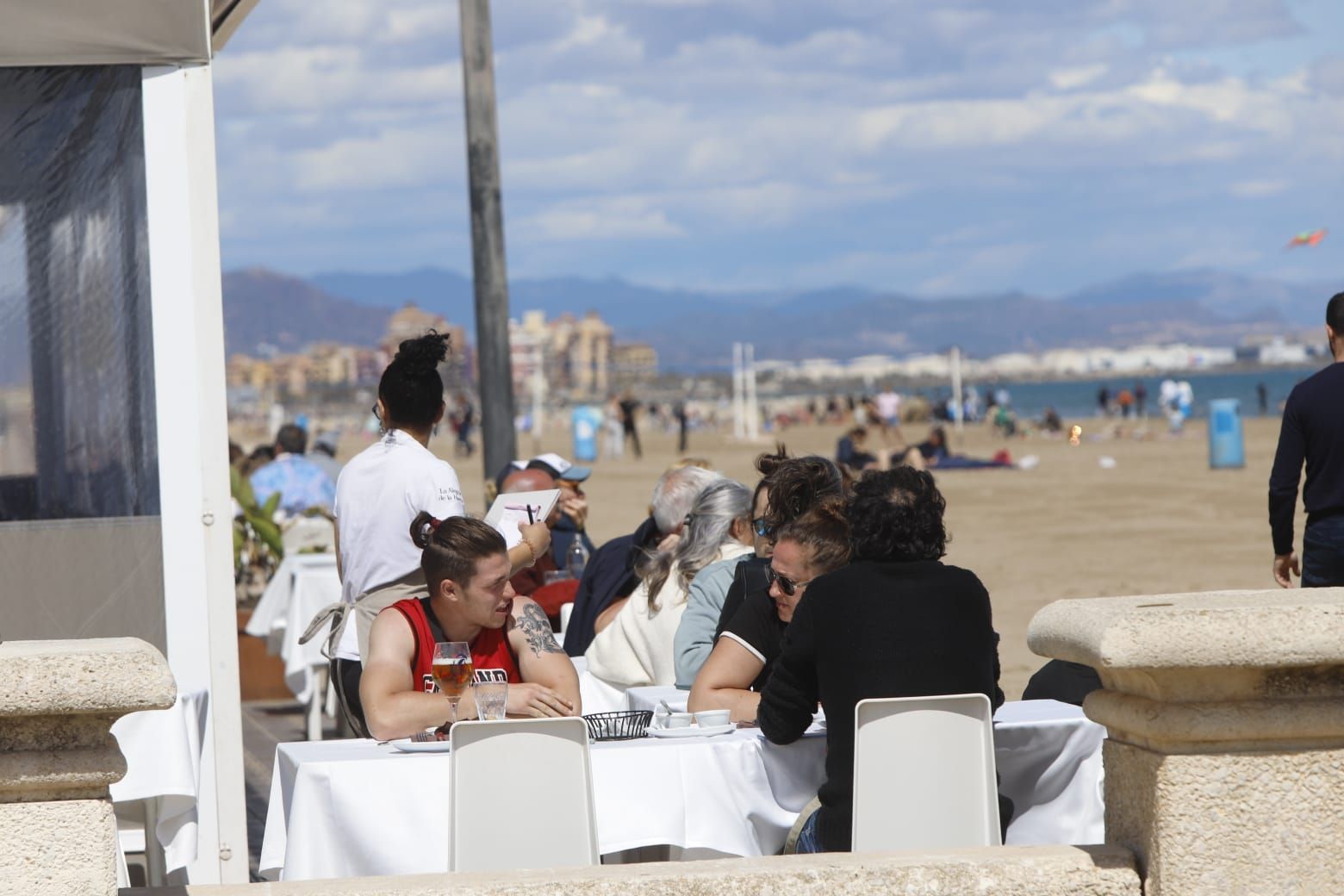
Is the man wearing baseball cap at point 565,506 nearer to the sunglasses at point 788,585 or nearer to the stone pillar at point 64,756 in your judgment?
the sunglasses at point 788,585

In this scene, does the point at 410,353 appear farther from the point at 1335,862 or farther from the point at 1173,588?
the point at 1173,588

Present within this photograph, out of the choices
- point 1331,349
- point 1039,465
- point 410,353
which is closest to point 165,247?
point 410,353

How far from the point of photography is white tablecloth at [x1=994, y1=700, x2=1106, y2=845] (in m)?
3.95

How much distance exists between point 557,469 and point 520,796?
3.98 metres

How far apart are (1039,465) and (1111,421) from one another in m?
22.9

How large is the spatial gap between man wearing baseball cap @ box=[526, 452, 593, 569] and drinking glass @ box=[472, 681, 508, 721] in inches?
130

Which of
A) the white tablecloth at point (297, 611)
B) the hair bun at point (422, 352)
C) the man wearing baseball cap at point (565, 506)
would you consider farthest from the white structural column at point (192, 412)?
the white tablecloth at point (297, 611)

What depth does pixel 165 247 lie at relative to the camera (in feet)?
15.1

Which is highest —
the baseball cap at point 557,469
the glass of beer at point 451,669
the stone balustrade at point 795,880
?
the baseball cap at point 557,469

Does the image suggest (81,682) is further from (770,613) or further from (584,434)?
(584,434)

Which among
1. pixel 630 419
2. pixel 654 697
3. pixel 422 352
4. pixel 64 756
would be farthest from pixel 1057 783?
pixel 630 419

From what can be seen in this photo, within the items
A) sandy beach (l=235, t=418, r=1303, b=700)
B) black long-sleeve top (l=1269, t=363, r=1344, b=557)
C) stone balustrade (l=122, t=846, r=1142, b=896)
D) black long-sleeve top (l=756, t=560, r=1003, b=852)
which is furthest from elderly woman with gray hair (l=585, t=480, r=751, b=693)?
stone balustrade (l=122, t=846, r=1142, b=896)

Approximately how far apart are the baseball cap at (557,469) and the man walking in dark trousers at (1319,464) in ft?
9.52

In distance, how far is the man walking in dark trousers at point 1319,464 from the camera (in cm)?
541
